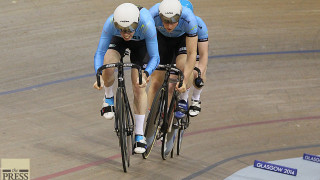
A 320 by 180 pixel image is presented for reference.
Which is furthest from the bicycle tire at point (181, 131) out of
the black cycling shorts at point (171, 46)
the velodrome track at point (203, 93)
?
the black cycling shorts at point (171, 46)

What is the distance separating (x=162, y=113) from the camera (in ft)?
17.9

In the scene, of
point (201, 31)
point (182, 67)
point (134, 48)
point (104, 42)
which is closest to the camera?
point (104, 42)

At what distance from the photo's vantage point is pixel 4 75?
729 cm

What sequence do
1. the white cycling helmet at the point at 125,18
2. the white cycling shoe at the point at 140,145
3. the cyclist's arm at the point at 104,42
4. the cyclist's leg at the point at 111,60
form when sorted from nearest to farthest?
the white cycling helmet at the point at 125,18, the cyclist's arm at the point at 104,42, the cyclist's leg at the point at 111,60, the white cycling shoe at the point at 140,145

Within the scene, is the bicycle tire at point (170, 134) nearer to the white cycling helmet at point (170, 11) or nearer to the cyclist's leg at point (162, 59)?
the cyclist's leg at point (162, 59)

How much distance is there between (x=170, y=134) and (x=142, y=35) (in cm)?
124

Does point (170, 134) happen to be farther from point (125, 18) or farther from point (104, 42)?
point (125, 18)

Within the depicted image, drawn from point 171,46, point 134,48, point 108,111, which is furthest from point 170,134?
point 134,48

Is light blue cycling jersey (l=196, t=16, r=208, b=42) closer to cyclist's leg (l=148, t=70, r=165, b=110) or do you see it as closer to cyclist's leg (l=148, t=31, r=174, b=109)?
cyclist's leg (l=148, t=31, r=174, b=109)

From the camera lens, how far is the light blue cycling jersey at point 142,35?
15.9ft

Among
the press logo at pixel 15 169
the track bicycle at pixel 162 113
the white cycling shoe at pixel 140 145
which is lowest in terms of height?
the press logo at pixel 15 169

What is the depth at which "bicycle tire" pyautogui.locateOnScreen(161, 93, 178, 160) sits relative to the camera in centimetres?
552

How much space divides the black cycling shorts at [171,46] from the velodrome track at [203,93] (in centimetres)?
91

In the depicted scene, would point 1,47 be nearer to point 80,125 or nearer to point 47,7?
point 47,7
